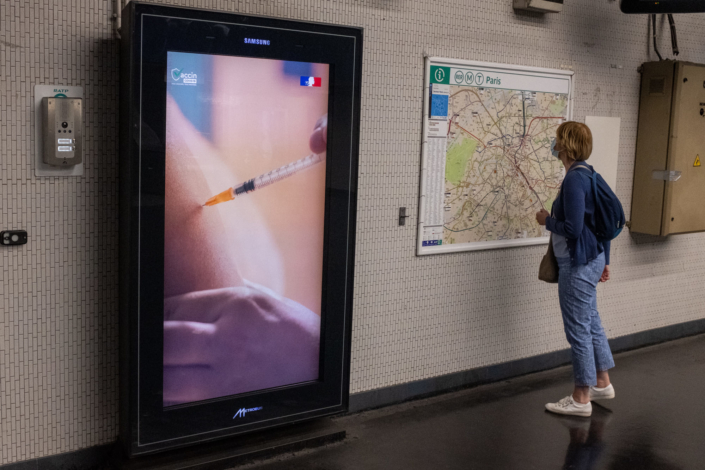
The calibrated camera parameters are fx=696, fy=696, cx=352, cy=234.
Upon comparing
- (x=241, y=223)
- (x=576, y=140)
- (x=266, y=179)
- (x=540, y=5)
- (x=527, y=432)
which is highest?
(x=540, y=5)

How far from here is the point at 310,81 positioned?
3266 millimetres

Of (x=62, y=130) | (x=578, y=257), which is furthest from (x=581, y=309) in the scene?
(x=62, y=130)

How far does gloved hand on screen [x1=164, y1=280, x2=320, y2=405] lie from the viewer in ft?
10.2

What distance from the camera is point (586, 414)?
415 cm

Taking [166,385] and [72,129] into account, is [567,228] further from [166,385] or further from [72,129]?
[72,129]

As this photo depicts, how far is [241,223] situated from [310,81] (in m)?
0.74

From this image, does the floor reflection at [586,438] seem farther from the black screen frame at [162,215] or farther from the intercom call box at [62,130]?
the intercom call box at [62,130]

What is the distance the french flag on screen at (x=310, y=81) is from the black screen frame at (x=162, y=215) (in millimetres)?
77

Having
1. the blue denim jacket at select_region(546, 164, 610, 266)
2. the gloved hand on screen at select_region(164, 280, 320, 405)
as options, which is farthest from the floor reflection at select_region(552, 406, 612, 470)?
the gloved hand on screen at select_region(164, 280, 320, 405)

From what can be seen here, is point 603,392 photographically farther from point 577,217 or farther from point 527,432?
point 577,217

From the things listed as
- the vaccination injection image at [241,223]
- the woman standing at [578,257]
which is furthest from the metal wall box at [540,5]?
the vaccination injection image at [241,223]

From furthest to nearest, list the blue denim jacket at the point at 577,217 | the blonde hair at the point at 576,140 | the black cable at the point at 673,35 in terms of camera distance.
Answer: the black cable at the point at 673,35 → the blonde hair at the point at 576,140 → the blue denim jacket at the point at 577,217

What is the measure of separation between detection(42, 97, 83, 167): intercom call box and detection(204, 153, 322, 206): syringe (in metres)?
0.59

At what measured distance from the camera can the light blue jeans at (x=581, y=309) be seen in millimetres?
3992
